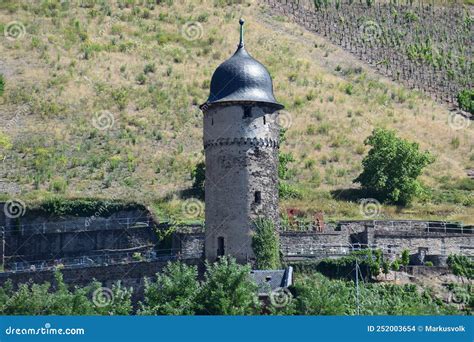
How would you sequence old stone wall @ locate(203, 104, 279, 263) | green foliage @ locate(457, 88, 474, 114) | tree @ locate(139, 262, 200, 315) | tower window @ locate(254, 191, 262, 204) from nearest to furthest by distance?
tree @ locate(139, 262, 200, 315) → old stone wall @ locate(203, 104, 279, 263) → tower window @ locate(254, 191, 262, 204) → green foliage @ locate(457, 88, 474, 114)

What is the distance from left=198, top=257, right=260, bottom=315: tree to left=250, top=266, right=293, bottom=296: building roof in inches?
30.3

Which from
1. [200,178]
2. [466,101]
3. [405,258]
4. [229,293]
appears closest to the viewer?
[229,293]

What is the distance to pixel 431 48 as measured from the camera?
11900cm

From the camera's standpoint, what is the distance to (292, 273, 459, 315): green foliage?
47.8m

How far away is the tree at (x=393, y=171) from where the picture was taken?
74.1 meters

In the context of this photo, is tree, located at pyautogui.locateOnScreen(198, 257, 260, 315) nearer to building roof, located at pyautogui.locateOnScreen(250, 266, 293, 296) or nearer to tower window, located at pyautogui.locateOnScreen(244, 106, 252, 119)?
building roof, located at pyautogui.locateOnScreen(250, 266, 293, 296)

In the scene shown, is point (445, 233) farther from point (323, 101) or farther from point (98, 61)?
point (98, 61)

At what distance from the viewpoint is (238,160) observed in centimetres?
5519

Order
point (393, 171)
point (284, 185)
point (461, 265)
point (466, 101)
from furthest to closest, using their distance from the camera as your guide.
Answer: point (466, 101) → point (393, 171) → point (284, 185) → point (461, 265)

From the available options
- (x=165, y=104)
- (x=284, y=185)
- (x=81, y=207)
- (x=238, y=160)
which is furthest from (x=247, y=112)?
(x=165, y=104)

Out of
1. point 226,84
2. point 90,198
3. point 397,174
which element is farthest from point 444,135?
point 226,84

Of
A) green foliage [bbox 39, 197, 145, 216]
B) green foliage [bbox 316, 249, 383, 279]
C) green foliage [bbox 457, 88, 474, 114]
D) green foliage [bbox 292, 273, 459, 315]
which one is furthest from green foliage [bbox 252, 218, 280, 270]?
green foliage [bbox 457, 88, 474, 114]

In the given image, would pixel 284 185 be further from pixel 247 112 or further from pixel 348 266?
pixel 247 112

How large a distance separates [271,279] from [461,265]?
36.7 feet
